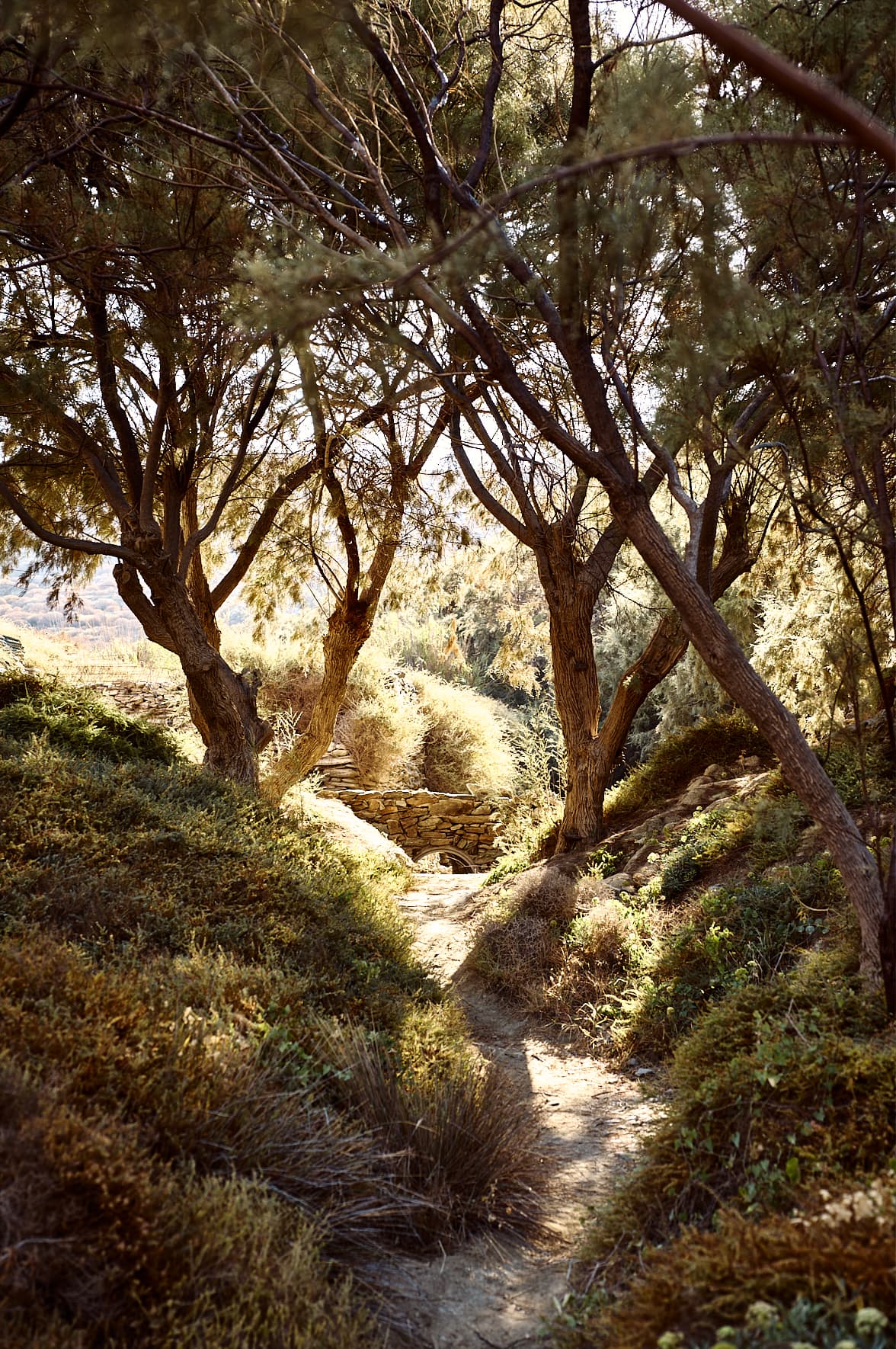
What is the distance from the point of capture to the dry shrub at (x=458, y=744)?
623 inches

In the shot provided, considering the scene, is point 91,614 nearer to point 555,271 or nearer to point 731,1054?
point 555,271

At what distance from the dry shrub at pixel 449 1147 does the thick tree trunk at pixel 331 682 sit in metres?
5.37

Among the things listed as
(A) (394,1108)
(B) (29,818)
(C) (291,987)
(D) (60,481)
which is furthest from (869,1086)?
(D) (60,481)

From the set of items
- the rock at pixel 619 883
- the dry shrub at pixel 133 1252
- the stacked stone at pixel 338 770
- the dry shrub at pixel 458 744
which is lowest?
the dry shrub at pixel 133 1252

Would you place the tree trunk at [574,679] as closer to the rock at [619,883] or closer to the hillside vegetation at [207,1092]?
the rock at [619,883]

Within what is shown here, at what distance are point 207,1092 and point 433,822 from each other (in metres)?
10.9

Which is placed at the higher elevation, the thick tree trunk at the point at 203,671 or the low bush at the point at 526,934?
the thick tree trunk at the point at 203,671

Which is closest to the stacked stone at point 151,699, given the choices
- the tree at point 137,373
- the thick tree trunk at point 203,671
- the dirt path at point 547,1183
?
the tree at point 137,373

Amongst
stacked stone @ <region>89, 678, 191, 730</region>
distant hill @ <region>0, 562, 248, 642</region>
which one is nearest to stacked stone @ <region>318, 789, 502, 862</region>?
stacked stone @ <region>89, 678, 191, 730</region>

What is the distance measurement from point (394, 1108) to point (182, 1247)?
1076 mm

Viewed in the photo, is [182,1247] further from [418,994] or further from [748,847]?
[748,847]

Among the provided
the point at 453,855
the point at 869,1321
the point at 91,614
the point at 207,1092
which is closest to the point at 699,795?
the point at 207,1092

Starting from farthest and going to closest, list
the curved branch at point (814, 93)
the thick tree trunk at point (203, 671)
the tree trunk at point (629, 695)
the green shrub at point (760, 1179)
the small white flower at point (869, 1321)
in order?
the tree trunk at point (629, 695)
the thick tree trunk at point (203, 671)
the green shrub at point (760, 1179)
the small white flower at point (869, 1321)
the curved branch at point (814, 93)

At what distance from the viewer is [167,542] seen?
6.73 meters
